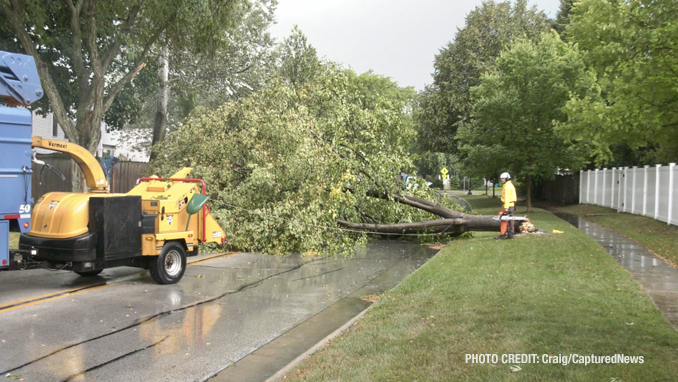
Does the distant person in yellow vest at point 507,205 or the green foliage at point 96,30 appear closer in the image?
the green foliage at point 96,30

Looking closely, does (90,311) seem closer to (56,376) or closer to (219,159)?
(56,376)

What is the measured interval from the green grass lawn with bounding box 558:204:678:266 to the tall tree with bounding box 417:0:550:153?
13.4 metres

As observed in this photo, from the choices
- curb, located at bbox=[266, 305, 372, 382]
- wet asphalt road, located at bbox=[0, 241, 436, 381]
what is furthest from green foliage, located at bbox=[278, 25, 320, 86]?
curb, located at bbox=[266, 305, 372, 382]

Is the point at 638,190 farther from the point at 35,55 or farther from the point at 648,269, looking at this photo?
the point at 35,55

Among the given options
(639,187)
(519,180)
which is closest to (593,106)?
(639,187)

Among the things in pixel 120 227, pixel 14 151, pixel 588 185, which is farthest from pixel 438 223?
pixel 588 185

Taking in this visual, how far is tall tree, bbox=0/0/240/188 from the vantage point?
14.6 m

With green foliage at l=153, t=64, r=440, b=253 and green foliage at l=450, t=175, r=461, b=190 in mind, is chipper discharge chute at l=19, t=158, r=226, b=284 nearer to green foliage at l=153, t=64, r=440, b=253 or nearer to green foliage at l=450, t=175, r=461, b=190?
green foliage at l=153, t=64, r=440, b=253

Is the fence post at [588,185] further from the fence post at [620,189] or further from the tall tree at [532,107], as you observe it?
the fence post at [620,189]

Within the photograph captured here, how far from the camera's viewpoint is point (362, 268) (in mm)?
12602

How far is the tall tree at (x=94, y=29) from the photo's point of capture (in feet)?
48.0

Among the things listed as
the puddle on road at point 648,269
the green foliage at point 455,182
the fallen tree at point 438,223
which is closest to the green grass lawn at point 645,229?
the puddle on road at point 648,269

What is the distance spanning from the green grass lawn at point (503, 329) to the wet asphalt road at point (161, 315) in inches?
46.5

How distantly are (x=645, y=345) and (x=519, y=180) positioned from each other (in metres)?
25.7
